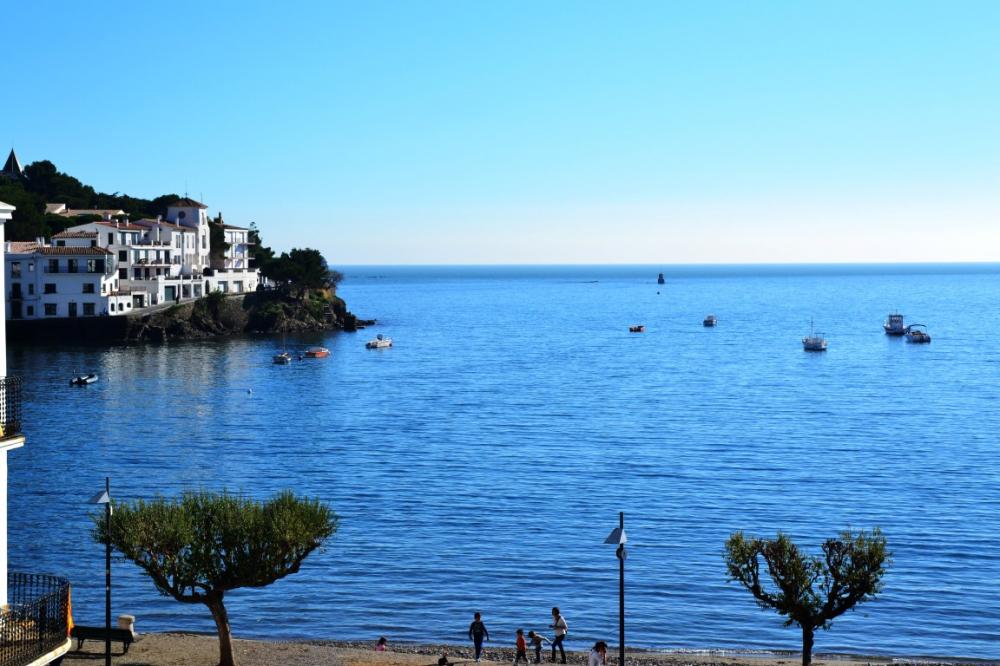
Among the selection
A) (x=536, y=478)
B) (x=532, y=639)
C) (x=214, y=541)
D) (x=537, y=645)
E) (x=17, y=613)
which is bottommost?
(x=532, y=639)

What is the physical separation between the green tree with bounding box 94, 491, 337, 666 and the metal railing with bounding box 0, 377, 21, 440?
33.5ft

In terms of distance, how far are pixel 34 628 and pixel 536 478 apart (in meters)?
45.6

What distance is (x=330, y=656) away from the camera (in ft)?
101

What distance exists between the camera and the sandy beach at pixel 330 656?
97.1ft

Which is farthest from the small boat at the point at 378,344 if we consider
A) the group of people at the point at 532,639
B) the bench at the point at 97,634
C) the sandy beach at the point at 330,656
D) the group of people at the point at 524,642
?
the bench at the point at 97,634

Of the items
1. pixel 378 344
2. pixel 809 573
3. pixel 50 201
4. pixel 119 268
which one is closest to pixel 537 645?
pixel 809 573

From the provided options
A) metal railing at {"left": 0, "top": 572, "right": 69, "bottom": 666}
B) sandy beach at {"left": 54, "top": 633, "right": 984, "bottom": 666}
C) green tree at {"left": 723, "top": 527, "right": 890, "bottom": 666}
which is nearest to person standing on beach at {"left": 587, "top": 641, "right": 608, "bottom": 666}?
sandy beach at {"left": 54, "top": 633, "right": 984, "bottom": 666}

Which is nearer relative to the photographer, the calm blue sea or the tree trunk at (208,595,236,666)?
the tree trunk at (208,595,236,666)

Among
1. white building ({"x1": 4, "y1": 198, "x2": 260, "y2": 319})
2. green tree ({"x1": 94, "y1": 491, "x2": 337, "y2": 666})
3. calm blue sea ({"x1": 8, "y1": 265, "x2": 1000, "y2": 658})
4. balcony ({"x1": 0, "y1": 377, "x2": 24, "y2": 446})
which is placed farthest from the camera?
white building ({"x1": 4, "y1": 198, "x2": 260, "y2": 319})

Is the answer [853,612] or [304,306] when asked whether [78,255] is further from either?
[853,612]

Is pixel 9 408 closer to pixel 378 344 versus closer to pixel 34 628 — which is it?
pixel 34 628

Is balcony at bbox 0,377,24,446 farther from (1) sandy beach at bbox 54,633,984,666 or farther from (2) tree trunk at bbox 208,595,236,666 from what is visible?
(1) sandy beach at bbox 54,633,984,666

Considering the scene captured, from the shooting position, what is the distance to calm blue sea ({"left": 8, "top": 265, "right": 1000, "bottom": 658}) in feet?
126

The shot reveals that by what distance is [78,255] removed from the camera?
136 m
